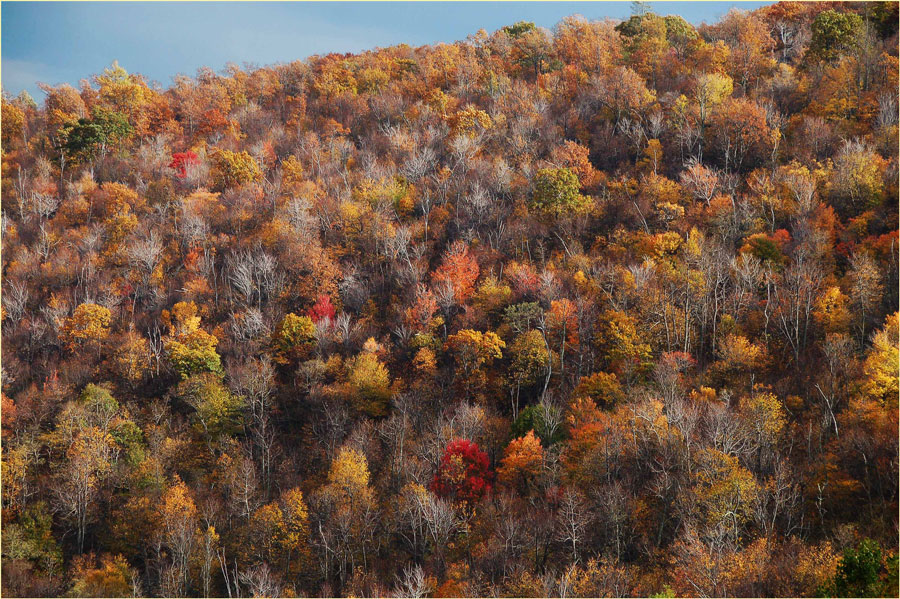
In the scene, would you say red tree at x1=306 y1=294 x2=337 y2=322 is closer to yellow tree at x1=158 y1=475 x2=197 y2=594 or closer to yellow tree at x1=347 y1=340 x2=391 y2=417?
yellow tree at x1=347 y1=340 x2=391 y2=417

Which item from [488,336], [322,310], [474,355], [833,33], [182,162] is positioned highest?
[833,33]

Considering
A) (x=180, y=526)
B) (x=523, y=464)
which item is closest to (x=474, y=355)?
(x=523, y=464)

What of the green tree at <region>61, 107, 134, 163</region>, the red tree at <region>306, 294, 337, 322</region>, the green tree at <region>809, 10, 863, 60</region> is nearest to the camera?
the red tree at <region>306, 294, 337, 322</region>

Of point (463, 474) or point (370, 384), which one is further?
point (370, 384)

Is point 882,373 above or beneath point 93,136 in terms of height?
beneath

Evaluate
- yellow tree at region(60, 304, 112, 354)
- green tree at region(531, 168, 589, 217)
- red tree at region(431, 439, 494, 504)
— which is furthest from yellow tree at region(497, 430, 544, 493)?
yellow tree at region(60, 304, 112, 354)

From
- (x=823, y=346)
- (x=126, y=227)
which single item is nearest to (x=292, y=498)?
(x=823, y=346)

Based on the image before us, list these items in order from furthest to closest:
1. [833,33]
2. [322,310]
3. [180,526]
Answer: [833,33] → [322,310] → [180,526]

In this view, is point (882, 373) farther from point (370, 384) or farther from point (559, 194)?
point (370, 384)

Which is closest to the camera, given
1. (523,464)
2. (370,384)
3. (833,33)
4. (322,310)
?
(523,464)
